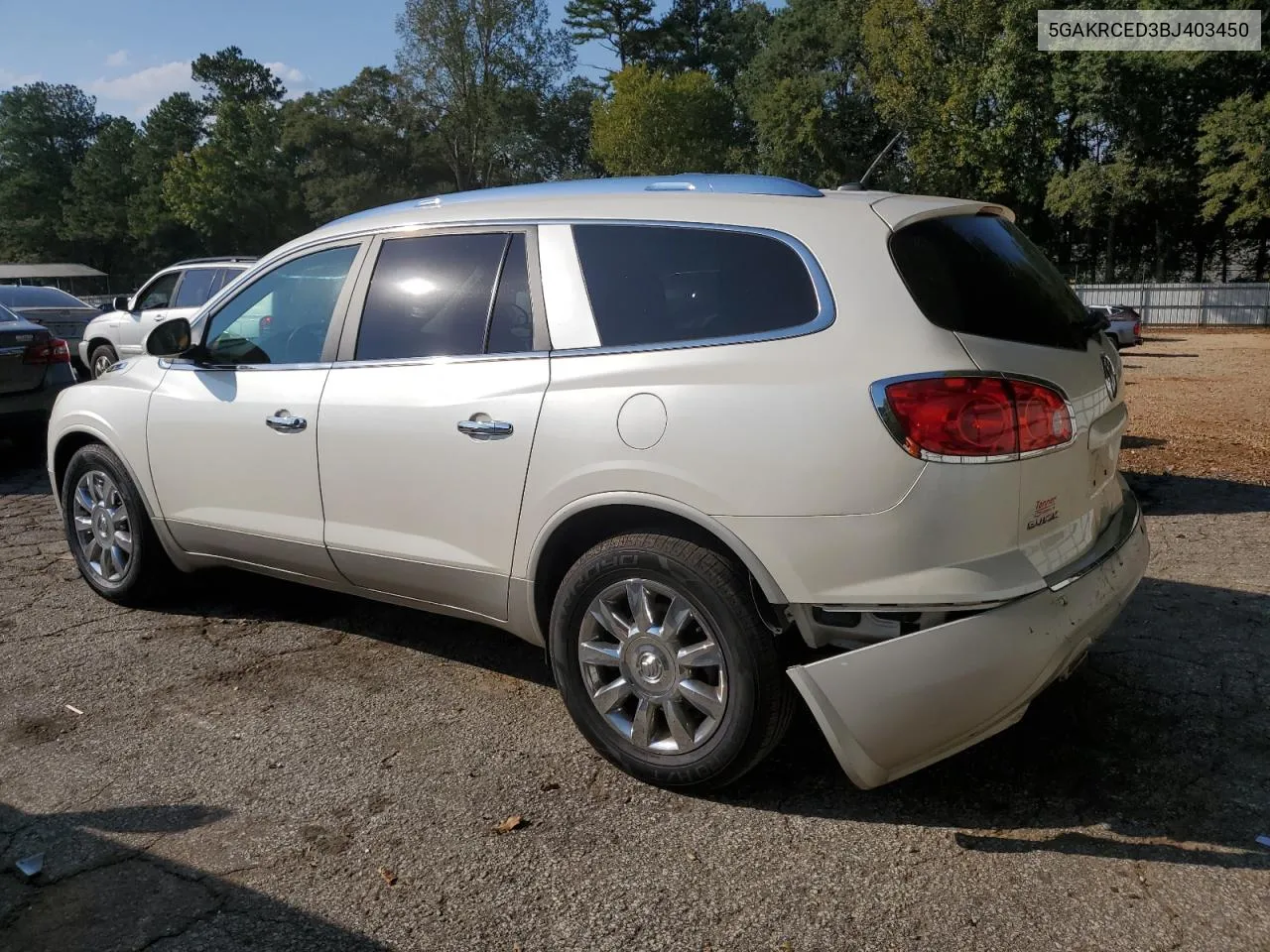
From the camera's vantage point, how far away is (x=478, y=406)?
347 cm

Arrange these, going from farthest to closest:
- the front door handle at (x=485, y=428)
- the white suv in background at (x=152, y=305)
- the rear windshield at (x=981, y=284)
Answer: the white suv in background at (x=152, y=305)
the front door handle at (x=485, y=428)
the rear windshield at (x=981, y=284)

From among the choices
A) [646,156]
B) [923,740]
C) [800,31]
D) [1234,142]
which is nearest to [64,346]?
[923,740]

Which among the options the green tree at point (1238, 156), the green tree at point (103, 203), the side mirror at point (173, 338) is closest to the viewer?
the side mirror at point (173, 338)

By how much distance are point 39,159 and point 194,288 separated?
94.0 metres

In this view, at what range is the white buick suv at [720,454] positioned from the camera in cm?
273

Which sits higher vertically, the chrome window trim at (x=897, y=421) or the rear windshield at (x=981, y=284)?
the rear windshield at (x=981, y=284)

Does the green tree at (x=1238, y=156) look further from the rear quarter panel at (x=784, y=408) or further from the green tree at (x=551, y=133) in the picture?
the rear quarter panel at (x=784, y=408)

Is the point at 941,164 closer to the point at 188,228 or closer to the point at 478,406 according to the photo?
the point at 478,406

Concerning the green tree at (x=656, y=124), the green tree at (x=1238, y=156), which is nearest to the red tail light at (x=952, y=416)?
the green tree at (x=1238, y=156)

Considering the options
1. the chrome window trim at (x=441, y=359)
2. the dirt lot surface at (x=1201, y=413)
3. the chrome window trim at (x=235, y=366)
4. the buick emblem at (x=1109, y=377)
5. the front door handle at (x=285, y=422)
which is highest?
the chrome window trim at (x=441, y=359)

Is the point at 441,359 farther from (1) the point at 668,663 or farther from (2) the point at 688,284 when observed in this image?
(1) the point at 668,663

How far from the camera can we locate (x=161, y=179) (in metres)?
78.7

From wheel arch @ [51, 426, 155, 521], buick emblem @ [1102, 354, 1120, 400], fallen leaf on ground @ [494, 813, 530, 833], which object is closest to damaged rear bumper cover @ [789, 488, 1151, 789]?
buick emblem @ [1102, 354, 1120, 400]

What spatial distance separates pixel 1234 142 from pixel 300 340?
3465cm
